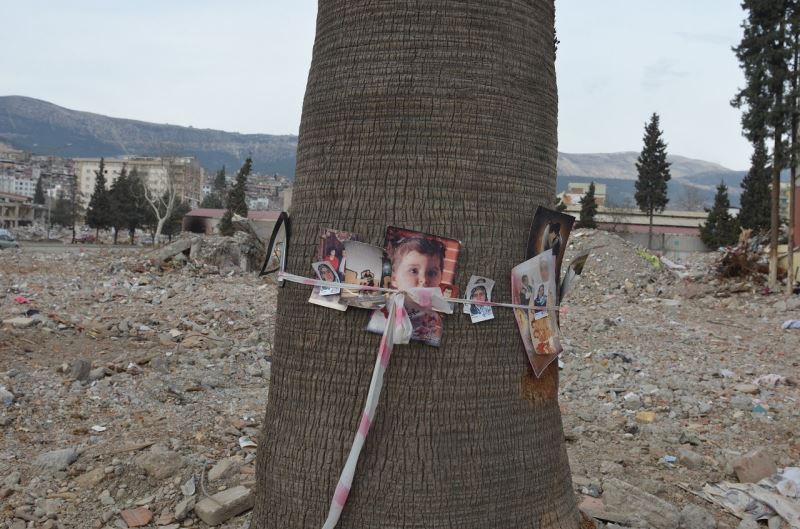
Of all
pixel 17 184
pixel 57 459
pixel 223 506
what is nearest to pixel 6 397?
pixel 57 459

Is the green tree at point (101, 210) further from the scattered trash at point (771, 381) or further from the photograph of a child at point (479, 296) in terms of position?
the photograph of a child at point (479, 296)

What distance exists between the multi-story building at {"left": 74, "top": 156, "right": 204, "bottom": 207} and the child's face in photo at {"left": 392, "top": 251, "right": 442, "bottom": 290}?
46.7 metres

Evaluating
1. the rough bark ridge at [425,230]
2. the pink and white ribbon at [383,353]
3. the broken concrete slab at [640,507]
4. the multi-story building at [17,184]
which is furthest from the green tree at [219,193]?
the multi-story building at [17,184]

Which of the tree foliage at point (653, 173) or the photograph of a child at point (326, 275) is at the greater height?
the tree foliage at point (653, 173)

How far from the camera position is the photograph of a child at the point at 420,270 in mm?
1960

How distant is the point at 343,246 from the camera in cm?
202

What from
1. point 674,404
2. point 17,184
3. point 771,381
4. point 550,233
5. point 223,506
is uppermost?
point 17,184

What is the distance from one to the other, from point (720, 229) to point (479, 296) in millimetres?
43216

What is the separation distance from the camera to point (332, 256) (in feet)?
6.66

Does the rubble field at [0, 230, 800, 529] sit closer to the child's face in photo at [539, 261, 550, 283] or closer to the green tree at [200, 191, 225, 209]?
the child's face in photo at [539, 261, 550, 283]

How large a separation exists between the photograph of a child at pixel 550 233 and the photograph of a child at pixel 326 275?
0.62 meters

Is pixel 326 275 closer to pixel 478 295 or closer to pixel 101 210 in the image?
pixel 478 295

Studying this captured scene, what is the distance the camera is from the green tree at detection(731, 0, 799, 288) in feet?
55.3

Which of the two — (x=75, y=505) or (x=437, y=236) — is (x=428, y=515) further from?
(x=75, y=505)
